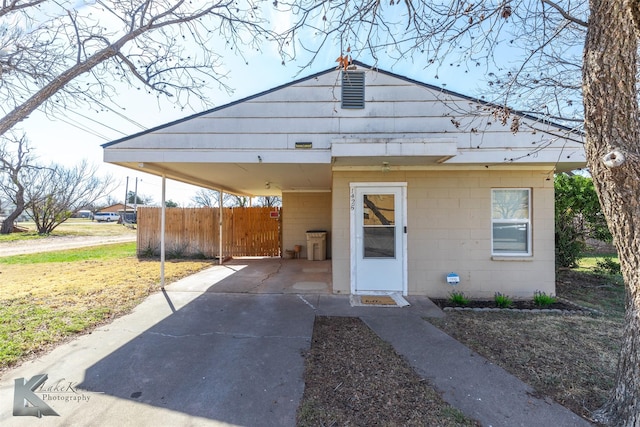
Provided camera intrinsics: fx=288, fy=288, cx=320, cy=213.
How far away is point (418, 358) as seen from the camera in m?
3.29

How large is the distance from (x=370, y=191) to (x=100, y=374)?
4.78 m

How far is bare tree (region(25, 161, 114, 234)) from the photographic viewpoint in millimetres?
21938

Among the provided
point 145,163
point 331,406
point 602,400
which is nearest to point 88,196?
point 145,163

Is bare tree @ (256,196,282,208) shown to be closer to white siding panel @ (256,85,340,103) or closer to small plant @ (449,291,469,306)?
white siding panel @ (256,85,340,103)

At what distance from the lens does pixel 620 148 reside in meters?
2.12

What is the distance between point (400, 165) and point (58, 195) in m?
28.3

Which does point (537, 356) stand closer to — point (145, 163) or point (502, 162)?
point (502, 162)

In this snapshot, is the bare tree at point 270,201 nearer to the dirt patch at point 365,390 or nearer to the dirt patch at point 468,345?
the dirt patch at point 468,345

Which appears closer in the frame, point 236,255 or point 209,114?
point 209,114

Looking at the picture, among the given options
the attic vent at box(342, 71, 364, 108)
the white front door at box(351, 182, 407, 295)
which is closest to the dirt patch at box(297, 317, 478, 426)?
the white front door at box(351, 182, 407, 295)

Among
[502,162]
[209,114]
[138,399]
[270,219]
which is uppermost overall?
[209,114]

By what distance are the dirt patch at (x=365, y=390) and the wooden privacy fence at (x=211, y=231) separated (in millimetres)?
7884

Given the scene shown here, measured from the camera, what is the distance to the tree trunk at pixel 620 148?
212cm

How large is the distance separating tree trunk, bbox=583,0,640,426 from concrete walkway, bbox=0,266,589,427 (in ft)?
1.73
